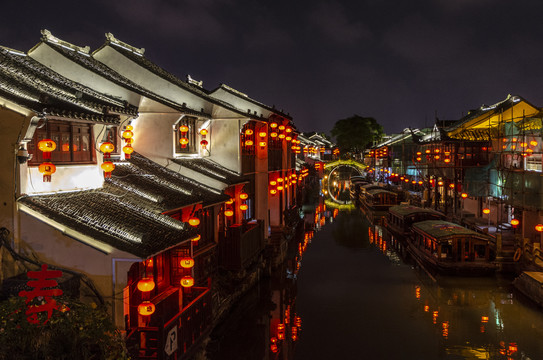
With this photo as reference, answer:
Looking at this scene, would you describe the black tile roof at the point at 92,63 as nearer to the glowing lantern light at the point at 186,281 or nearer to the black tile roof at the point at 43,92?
the black tile roof at the point at 43,92

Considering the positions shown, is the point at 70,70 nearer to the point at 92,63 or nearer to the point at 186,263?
the point at 92,63

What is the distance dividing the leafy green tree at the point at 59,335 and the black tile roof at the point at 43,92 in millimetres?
4292

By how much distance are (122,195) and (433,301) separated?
16177 mm

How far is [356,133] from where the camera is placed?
11312 centimetres

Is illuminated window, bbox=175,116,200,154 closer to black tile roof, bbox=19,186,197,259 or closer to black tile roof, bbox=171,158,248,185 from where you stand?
black tile roof, bbox=171,158,248,185

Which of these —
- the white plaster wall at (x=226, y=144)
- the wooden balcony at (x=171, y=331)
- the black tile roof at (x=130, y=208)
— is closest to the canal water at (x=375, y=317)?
the wooden balcony at (x=171, y=331)

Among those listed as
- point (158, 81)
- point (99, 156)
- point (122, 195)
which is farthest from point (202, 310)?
point (158, 81)

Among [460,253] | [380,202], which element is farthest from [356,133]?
[460,253]

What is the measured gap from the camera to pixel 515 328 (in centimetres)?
1908

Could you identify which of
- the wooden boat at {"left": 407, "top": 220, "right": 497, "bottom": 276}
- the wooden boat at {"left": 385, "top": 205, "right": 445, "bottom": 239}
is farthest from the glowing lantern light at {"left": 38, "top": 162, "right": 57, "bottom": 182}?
the wooden boat at {"left": 385, "top": 205, "right": 445, "bottom": 239}

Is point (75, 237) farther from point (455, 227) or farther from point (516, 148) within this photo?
point (516, 148)

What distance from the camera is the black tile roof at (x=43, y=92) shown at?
34.9 feet

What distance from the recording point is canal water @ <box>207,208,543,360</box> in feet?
56.2

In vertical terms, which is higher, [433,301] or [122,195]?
[122,195]
